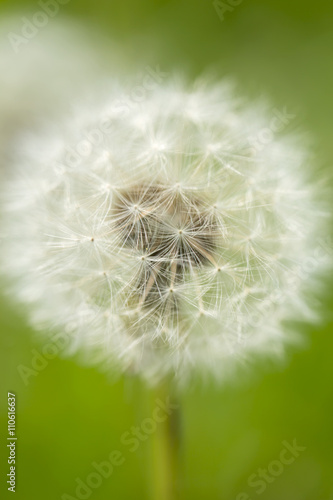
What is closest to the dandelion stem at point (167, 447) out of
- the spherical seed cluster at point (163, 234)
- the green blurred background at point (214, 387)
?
the spherical seed cluster at point (163, 234)

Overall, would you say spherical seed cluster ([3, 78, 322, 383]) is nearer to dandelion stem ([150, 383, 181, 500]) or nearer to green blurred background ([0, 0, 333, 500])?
dandelion stem ([150, 383, 181, 500])

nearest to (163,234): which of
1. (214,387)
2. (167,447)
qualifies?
(167,447)

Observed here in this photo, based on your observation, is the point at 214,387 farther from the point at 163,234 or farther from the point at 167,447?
the point at 163,234

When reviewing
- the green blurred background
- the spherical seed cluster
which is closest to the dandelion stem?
the spherical seed cluster

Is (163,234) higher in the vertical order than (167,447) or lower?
higher

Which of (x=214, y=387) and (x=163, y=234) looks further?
(x=214, y=387)

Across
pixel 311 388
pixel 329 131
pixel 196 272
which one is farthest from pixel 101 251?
pixel 329 131

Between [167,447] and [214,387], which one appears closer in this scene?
[167,447]
